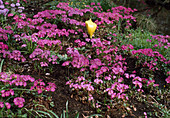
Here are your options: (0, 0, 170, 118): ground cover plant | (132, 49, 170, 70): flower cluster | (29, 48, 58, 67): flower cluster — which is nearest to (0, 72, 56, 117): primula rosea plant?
(0, 0, 170, 118): ground cover plant

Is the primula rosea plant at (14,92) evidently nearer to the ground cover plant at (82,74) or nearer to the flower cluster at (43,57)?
the ground cover plant at (82,74)

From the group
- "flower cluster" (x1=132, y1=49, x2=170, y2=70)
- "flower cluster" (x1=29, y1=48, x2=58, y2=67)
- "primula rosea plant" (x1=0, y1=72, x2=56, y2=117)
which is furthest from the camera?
"flower cluster" (x1=132, y1=49, x2=170, y2=70)

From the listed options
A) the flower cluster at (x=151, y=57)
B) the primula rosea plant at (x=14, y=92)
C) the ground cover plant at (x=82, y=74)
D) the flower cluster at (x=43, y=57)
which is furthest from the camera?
the flower cluster at (x=151, y=57)

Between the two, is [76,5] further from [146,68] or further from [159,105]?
[159,105]

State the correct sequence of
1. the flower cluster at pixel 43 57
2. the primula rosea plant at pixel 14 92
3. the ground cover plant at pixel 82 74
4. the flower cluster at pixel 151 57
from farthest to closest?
the flower cluster at pixel 151 57
the flower cluster at pixel 43 57
the ground cover plant at pixel 82 74
the primula rosea plant at pixel 14 92

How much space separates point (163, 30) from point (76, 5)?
2.71m

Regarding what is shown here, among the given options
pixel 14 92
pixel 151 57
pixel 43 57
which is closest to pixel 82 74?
pixel 43 57

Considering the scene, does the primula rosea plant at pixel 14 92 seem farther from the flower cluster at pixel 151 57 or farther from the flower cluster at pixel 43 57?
the flower cluster at pixel 151 57

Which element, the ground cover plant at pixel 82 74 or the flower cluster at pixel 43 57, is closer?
the ground cover plant at pixel 82 74

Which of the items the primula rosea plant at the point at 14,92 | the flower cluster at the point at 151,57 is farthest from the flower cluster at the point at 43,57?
the flower cluster at the point at 151,57

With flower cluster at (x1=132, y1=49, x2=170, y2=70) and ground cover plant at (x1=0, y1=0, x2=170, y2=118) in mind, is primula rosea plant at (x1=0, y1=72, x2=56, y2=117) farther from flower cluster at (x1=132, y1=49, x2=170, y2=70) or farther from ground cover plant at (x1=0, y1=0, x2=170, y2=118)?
flower cluster at (x1=132, y1=49, x2=170, y2=70)

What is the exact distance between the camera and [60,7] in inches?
172

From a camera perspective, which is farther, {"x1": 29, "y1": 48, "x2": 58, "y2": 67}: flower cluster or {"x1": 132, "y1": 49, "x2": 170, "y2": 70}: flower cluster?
{"x1": 132, "y1": 49, "x2": 170, "y2": 70}: flower cluster

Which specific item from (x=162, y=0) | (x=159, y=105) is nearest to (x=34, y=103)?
(x=159, y=105)
